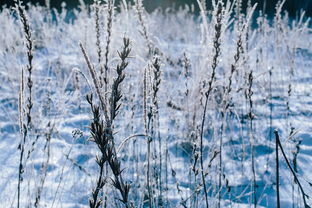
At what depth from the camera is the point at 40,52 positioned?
619 centimetres

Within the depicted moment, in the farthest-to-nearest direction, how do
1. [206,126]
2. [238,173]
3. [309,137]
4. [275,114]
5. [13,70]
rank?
1. [13,70]
2. [275,114]
3. [206,126]
4. [309,137]
5. [238,173]

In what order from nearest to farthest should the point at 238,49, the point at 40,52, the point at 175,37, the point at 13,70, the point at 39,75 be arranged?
1. the point at 238,49
2. the point at 13,70
3. the point at 39,75
4. the point at 40,52
5. the point at 175,37

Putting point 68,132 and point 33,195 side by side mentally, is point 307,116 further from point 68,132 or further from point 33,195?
point 33,195

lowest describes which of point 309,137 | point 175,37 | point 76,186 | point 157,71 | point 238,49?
point 76,186

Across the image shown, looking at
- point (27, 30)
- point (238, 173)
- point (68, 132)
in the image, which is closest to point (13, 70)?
point (68, 132)

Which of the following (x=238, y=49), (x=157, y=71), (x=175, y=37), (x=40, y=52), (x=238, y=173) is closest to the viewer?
(x=157, y=71)

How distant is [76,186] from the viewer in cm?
190

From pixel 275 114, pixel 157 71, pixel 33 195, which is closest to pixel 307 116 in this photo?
pixel 275 114

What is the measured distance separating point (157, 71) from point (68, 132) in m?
1.88

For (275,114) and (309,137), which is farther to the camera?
(275,114)

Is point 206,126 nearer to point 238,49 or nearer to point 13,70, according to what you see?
point 238,49

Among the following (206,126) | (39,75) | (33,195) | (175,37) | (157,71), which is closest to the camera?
(157,71)

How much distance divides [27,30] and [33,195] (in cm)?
104

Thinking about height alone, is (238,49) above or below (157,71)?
above
